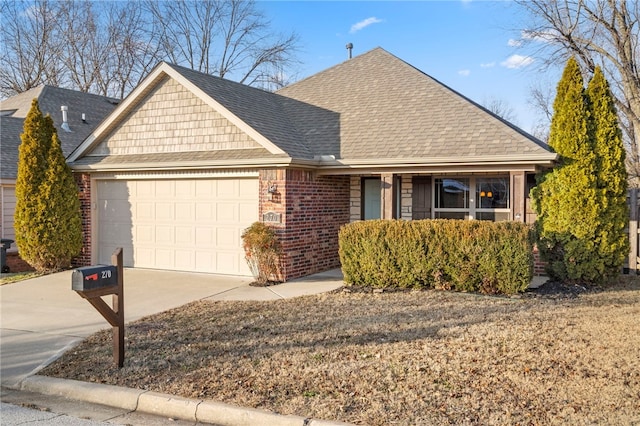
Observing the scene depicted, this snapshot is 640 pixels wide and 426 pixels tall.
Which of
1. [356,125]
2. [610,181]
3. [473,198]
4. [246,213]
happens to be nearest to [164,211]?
[246,213]

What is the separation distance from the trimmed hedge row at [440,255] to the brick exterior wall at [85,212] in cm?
705

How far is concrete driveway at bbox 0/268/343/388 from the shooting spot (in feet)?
22.1

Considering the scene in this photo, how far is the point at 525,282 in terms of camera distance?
959 cm

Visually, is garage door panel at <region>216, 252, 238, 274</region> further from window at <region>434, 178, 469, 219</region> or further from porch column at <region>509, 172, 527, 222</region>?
porch column at <region>509, 172, 527, 222</region>

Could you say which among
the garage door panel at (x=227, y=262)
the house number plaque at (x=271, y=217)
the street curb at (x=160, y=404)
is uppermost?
the house number plaque at (x=271, y=217)

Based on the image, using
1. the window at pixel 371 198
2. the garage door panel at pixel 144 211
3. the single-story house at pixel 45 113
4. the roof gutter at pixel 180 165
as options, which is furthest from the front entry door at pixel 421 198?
the single-story house at pixel 45 113

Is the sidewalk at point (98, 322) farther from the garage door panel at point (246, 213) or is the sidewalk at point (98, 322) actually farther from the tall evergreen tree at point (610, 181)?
the tall evergreen tree at point (610, 181)

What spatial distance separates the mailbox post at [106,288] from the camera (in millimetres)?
5430

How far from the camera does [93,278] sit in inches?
218

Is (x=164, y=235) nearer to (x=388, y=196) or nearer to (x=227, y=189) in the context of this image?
(x=227, y=189)

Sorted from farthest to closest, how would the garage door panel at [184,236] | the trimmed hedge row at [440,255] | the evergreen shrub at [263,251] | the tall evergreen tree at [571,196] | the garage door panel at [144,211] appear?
the garage door panel at [144,211]
the garage door panel at [184,236]
the evergreen shrub at [263,251]
the tall evergreen tree at [571,196]
the trimmed hedge row at [440,255]

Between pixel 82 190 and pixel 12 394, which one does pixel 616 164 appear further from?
pixel 82 190

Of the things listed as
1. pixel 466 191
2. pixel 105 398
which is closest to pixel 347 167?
pixel 466 191

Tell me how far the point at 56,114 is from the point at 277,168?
11.2 metres
